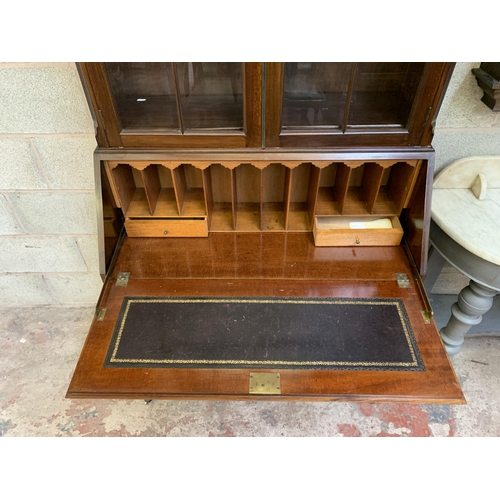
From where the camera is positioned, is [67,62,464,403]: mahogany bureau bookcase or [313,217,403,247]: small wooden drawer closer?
[67,62,464,403]: mahogany bureau bookcase

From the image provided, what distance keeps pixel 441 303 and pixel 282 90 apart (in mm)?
1450

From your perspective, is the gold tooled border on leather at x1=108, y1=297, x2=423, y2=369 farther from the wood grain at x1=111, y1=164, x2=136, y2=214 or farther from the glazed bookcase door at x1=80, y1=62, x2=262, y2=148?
the glazed bookcase door at x1=80, y1=62, x2=262, y2=148

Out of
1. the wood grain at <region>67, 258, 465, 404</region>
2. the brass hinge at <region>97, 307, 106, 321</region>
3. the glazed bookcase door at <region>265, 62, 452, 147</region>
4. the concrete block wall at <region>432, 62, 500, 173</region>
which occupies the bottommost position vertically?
the wood grain at <region>67, 258, 465, 404</region>

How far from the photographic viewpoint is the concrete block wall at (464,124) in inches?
49.6

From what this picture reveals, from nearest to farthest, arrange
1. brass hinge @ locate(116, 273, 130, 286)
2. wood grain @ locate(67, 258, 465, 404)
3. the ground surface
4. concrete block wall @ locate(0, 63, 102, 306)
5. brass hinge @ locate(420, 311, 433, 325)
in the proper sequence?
wood grain @ locate(67, 258, 465, 404) < brass hinge @ locate(420, 311, 433, 325) < brass hinge @ locate(116, 273, 130, 286) < concrete block wall @ locate(0, 63, 102, 306) < the ground surface

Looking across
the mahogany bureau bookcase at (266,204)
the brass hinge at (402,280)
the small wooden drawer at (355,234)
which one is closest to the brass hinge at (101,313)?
the mahogany bureau bookcase at (266,204)

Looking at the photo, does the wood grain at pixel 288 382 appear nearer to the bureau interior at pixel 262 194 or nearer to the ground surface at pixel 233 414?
the bureau interior at pixel 262 194

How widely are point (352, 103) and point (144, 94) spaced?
0.60 metres

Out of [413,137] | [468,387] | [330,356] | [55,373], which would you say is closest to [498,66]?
[413,137]


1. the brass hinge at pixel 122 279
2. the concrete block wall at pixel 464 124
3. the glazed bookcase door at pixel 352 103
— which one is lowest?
the brass hinge at pixel 122 279

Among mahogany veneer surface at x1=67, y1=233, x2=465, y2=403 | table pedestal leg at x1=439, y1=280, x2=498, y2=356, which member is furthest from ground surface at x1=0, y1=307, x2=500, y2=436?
mahogany veneer surface at x1=67, y1=233, x2=465, y2=403

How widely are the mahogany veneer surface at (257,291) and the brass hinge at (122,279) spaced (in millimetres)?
14

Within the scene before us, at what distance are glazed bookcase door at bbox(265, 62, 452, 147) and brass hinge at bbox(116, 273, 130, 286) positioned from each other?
0.61m

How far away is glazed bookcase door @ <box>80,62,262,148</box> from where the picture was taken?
102 cm
